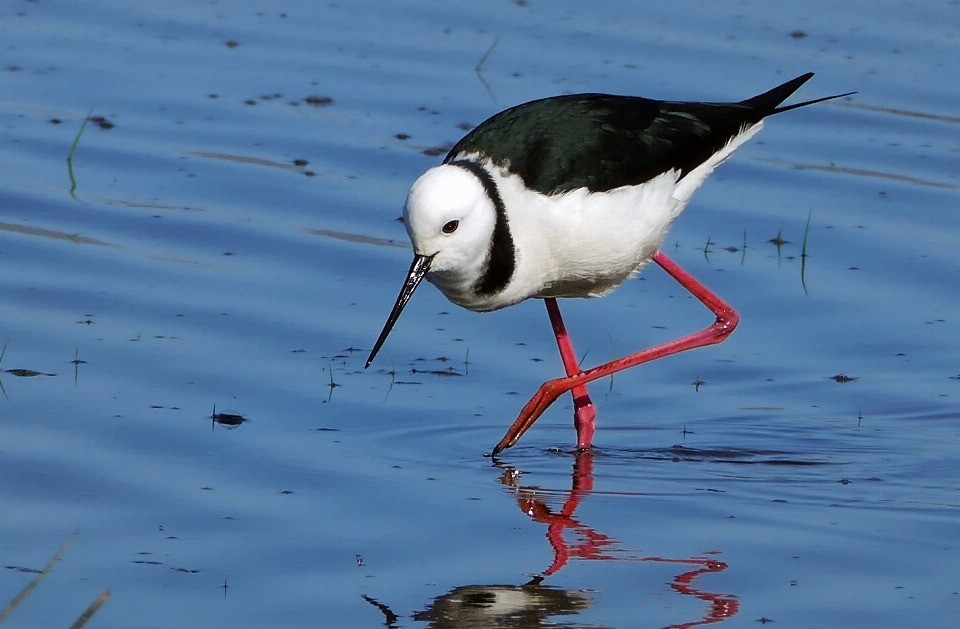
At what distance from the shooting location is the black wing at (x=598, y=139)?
5.91 meters

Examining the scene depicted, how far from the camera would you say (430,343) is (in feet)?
22.9

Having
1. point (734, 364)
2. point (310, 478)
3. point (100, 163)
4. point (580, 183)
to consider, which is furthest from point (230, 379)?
point (100, 163)

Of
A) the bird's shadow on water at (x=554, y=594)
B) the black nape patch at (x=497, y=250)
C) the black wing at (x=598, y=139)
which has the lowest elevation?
the bird's shadow on water at (x=554, y=594)

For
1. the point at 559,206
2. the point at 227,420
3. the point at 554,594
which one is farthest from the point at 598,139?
the point at 554,594

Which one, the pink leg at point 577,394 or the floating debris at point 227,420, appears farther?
the pink leg at point 577,394

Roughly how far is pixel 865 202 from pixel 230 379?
3656 mm

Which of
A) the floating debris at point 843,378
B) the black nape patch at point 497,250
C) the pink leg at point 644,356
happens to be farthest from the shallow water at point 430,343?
the black nape patch at point 497,250

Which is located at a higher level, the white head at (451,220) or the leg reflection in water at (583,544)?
the white head at (451,220)

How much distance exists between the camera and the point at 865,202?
8555 mm

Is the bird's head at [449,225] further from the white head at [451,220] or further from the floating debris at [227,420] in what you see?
the floating debris at [227,420]

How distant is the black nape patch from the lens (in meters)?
5.73

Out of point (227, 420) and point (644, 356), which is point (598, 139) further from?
point (227, 420)

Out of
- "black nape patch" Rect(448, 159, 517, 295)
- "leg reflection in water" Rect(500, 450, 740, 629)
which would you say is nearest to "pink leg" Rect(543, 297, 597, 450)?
"leg reflection in water" Rect(500, 450, 740, 629)

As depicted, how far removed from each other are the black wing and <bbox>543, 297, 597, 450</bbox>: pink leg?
0.74 m
